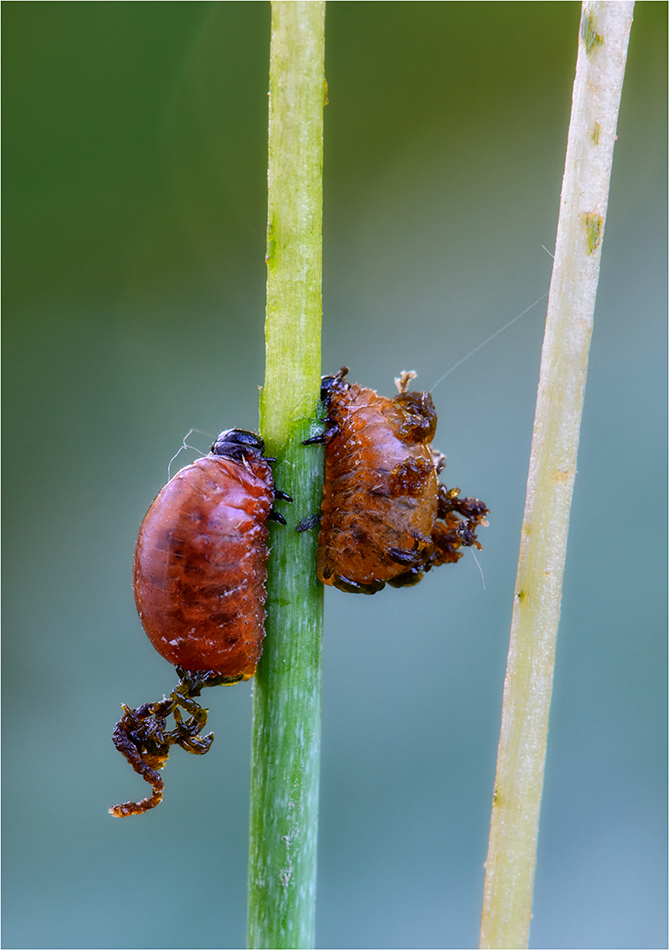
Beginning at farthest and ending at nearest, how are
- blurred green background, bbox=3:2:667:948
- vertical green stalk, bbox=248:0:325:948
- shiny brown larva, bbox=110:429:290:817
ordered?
blurred green background, bbox=3:2:667:948 < shiny brown larva, bbox=110:429:290:817 < vertical green stalk, bbox=248:0:325:948

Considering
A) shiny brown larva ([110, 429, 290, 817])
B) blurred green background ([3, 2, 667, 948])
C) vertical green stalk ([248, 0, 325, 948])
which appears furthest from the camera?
blurred green background ([3, 2, 667, 948])

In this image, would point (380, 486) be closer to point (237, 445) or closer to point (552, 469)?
point (237, 445)

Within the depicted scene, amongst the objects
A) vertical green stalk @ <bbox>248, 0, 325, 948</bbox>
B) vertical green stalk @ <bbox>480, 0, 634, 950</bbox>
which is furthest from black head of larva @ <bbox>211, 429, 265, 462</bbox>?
vertical green stalk @ <bbox>480, 0, 634, 950</bbox>

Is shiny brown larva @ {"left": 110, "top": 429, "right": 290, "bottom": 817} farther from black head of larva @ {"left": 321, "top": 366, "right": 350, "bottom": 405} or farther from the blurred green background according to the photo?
the blurred green background

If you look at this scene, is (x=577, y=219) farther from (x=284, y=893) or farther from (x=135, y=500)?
(x=135, y=500)


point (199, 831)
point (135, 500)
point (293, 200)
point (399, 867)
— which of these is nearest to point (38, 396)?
point (135, 500)

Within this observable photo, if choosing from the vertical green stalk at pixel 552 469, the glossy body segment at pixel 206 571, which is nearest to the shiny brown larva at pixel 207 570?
the glossy body segment at pixel 206 571
